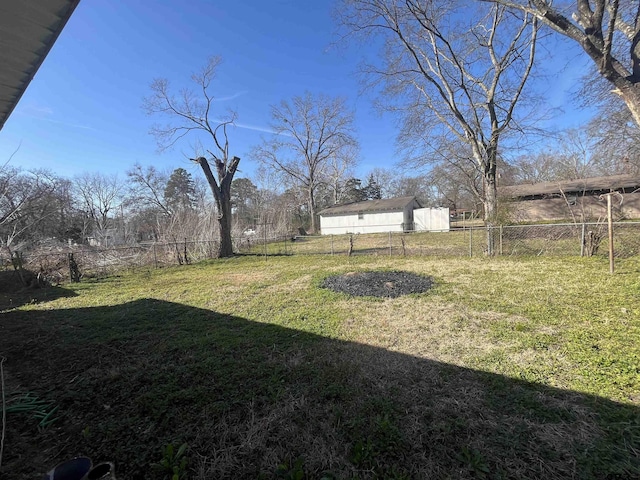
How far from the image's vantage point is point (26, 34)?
6.86ft

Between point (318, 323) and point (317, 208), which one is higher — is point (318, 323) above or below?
below

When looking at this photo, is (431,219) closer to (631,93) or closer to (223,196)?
(223,196)

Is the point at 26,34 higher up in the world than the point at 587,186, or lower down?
lower down

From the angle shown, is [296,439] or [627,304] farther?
[627,304]

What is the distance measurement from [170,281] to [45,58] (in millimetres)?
7552

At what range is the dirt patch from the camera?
6.09 metres

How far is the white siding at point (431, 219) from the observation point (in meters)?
25.3

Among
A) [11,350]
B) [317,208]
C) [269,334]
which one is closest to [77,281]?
[11,350]

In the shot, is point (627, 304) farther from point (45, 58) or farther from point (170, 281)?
point (170, 281)

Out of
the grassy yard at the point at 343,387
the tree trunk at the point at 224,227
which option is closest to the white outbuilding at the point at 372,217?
the tree trunk at the point at 224,227

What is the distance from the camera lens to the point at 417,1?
33.4 feet

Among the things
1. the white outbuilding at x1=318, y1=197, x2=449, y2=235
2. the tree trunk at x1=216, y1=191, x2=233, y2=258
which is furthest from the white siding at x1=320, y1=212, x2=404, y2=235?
the tree trunk at x1=216, y1=191, x2=233, y2=258

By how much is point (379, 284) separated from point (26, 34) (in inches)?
254

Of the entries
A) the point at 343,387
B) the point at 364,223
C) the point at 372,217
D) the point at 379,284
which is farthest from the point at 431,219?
the point at 343,387
